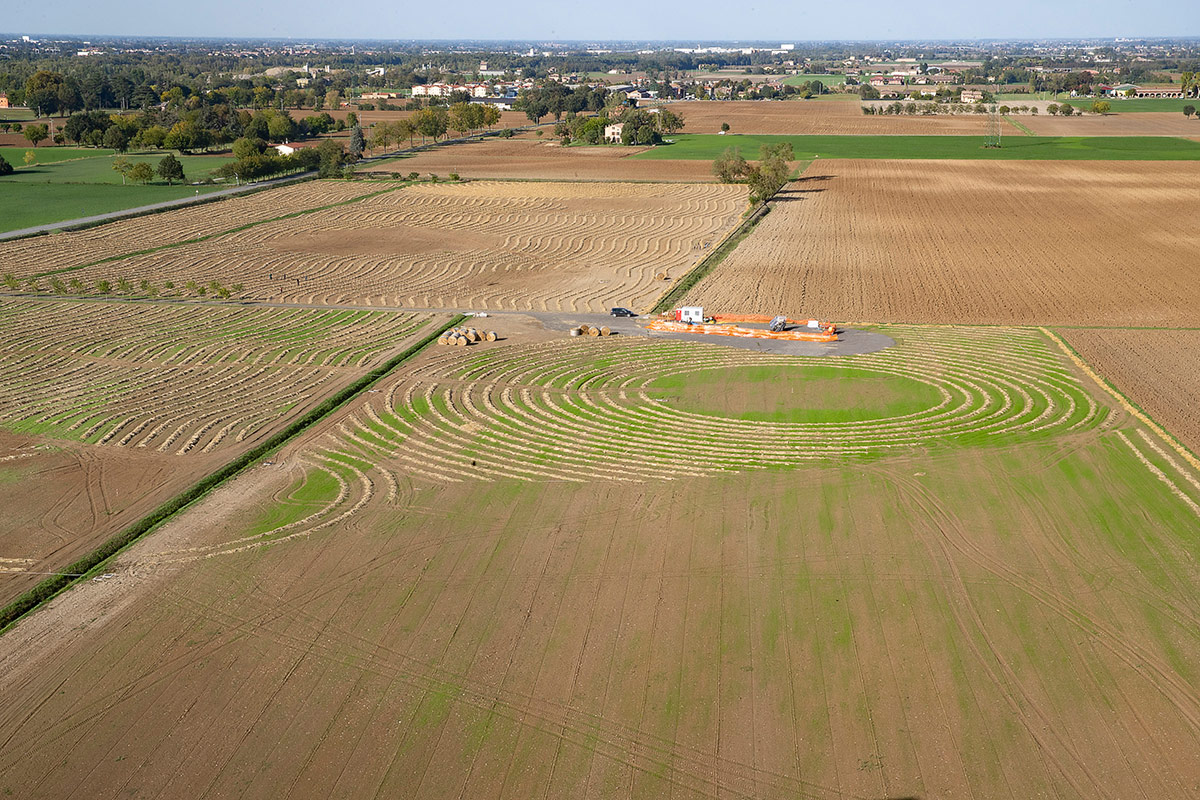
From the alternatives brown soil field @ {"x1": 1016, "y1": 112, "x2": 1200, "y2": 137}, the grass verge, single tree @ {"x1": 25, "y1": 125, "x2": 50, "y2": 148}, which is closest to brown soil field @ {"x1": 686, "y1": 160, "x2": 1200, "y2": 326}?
the grass verge

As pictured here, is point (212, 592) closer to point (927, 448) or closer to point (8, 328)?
point (927, 448)

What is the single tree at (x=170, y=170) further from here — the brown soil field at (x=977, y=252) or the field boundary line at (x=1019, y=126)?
the field boundary line at (x=1019, y=126)

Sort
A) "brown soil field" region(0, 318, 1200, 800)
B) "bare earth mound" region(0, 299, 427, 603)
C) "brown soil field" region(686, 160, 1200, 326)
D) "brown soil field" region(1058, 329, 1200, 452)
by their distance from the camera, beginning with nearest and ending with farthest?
1. "brown soil field" region(0, 318, 1200, 800)
2. "bare earth mound" region(0, 299, 427, 603)
3. "brown soil field" region(1058, 329, 1200, 452)
4. "brown soil field" region(686, 160, 1200, 326)

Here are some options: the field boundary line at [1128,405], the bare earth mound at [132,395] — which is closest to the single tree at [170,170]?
the bare earth mound at [132,395]

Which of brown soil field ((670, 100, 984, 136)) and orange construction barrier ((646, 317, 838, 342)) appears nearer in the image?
orange construction barrier ((646, 317, 838, 342))

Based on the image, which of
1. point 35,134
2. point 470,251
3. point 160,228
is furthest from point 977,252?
point 35,134

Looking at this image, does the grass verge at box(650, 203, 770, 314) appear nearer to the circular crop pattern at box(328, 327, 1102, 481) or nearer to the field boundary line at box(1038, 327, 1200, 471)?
the circular crop pattern at box(328, 327, 1102, 481)

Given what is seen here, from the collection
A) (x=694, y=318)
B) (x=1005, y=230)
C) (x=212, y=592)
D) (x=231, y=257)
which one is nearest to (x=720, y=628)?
(x=212, y=592)
